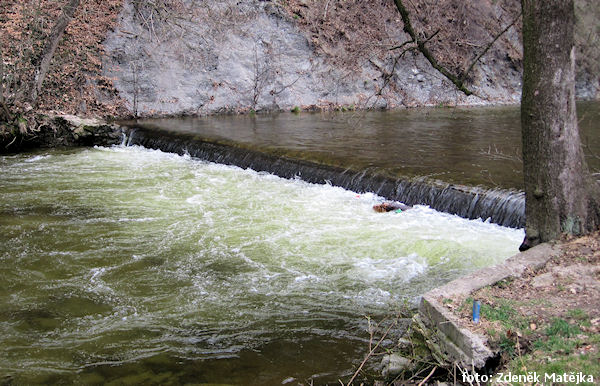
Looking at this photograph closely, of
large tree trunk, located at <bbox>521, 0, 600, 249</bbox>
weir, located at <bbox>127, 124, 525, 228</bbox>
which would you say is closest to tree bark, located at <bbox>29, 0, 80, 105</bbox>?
weir, located at <bbox>127, 124, 525, 228</bbox>

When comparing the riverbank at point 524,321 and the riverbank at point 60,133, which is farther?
the riverbank at point 60,133

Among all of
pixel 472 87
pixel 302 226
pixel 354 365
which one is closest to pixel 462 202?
pixel 302 226

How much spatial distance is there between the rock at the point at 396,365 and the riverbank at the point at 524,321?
18 centimetres

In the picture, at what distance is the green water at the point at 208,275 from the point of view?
386cm

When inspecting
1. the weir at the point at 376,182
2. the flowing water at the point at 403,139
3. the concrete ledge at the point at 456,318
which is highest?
the flowing water at the point at 403,139

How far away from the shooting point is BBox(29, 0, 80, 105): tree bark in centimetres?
1409

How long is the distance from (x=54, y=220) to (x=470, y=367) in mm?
6331

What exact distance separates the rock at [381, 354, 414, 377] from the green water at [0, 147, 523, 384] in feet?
1.13

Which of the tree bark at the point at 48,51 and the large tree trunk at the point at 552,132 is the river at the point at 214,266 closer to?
the large tree trunk at the point at 552,132

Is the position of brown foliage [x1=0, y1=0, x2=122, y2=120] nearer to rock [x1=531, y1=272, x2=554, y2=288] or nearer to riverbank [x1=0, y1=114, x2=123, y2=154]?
riverbank [x1=0, y1=114, x2=123, y2=154]

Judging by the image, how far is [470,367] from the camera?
2928 millimetres

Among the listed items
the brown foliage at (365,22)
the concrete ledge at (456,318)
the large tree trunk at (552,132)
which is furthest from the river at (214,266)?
the brown foliage at (365,22)

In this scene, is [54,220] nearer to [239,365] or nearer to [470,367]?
[239,365]

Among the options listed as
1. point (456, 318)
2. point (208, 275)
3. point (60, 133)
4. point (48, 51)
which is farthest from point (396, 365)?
point (48, 51)
